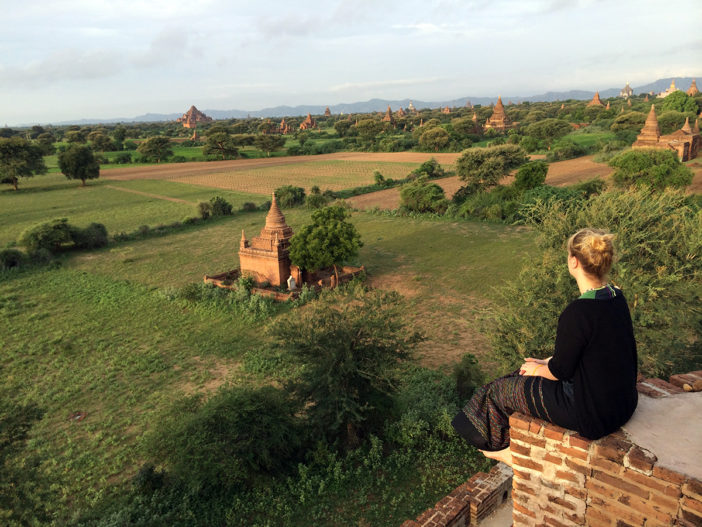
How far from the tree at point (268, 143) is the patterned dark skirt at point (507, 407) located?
85.9 meters

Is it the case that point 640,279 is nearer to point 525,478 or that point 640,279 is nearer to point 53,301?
point 525,478

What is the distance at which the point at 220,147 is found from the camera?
82062 millimetres

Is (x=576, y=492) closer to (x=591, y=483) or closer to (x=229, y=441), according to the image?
(x=591, y=483)

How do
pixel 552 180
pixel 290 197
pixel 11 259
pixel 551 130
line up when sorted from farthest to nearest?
pixel 551 130
pixel 552 180
pixel 290 197
pixel 11 259

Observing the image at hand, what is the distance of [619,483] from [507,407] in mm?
899

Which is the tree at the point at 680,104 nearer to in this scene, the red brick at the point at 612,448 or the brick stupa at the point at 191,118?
the red brick at the point at 612,448

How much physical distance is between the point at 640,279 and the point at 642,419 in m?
8.19

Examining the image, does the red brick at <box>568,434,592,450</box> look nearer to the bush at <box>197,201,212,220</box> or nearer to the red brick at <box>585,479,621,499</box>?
the red brick at <box>585,479,621,499</box>

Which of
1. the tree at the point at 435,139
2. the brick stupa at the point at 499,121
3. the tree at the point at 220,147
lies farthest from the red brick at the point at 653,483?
the brick stupa at the point at 499,121

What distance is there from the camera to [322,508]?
28.0ft

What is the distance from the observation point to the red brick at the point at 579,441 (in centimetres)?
335

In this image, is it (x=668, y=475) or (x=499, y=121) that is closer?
(x=668, y=475)

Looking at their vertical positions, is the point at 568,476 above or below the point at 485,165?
below

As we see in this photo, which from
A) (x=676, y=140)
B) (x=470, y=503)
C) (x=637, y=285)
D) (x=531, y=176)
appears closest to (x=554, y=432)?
(x=470, y=503)
